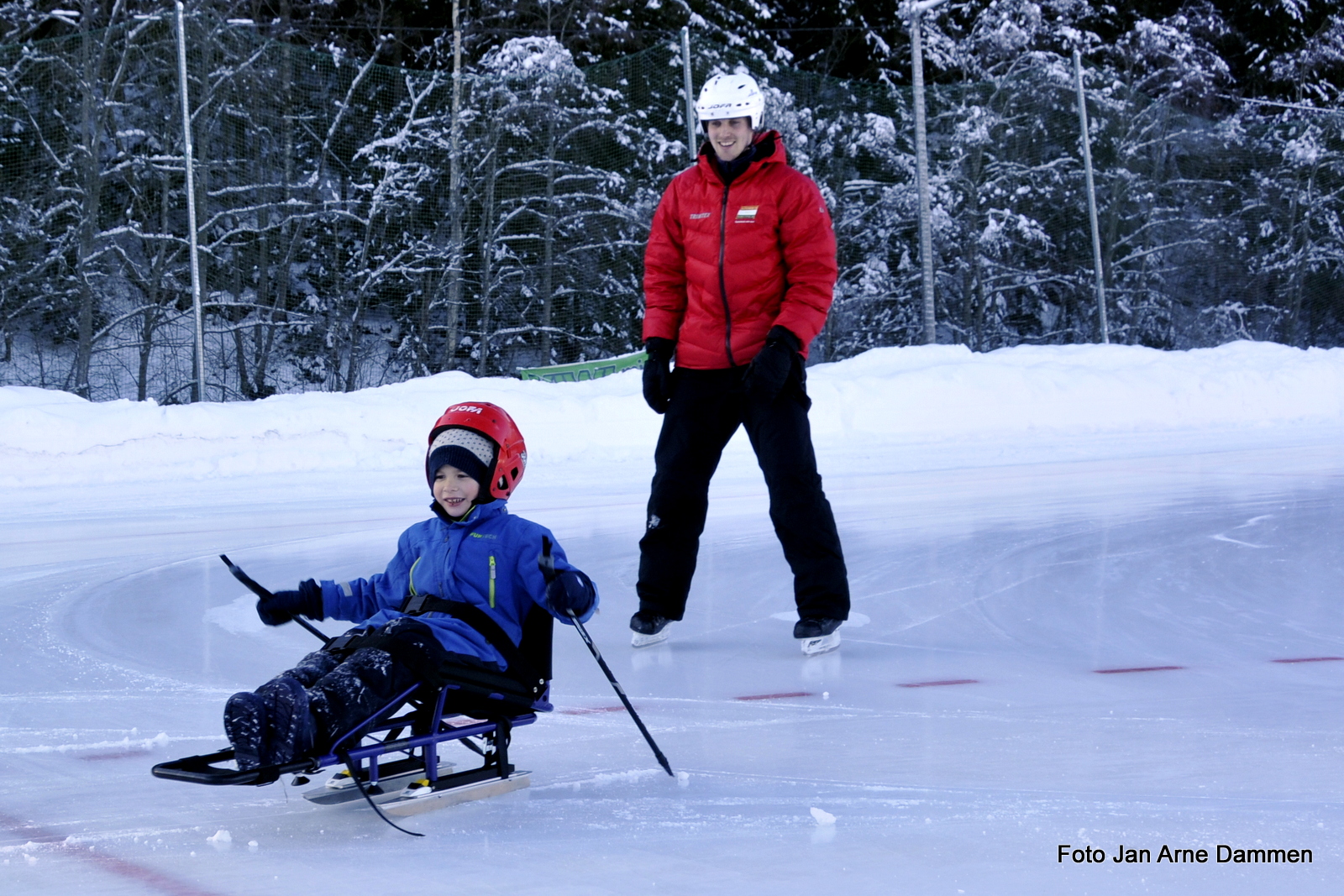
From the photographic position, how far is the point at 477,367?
10.6m

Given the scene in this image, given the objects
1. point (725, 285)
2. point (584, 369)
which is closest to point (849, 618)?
point (725, 285)

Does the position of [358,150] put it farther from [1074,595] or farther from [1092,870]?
[1092,870]

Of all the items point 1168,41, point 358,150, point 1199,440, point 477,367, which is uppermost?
point 1168,41

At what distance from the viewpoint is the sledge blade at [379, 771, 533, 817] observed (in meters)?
2.16

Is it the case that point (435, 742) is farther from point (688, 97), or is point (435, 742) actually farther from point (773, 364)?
point (688, 97)

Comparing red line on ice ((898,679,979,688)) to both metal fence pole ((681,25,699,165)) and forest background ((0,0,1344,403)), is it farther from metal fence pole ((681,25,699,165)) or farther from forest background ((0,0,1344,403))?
metal fence pole ((681,25,699,165))

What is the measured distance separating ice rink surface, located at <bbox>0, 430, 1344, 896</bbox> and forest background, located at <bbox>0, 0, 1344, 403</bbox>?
13.5 feet

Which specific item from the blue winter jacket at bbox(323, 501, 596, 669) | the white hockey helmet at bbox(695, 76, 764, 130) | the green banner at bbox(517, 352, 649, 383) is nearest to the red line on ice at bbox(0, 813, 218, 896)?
the blue winter jacket at bbox(323, 501, 596, 669)

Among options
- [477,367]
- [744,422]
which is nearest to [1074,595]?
[744,422]

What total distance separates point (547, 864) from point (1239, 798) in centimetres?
109

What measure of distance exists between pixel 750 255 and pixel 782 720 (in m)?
1.31

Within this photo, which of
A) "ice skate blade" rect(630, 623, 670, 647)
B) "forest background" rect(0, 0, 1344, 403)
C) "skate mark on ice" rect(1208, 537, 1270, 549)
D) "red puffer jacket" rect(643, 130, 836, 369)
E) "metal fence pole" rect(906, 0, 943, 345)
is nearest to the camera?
"red puffer jacket" rect(643, 130, 836, 369)

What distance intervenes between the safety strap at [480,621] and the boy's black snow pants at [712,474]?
1.27m

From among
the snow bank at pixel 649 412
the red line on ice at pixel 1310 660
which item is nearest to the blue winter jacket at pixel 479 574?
the red line on ice at pixel 1310 660
